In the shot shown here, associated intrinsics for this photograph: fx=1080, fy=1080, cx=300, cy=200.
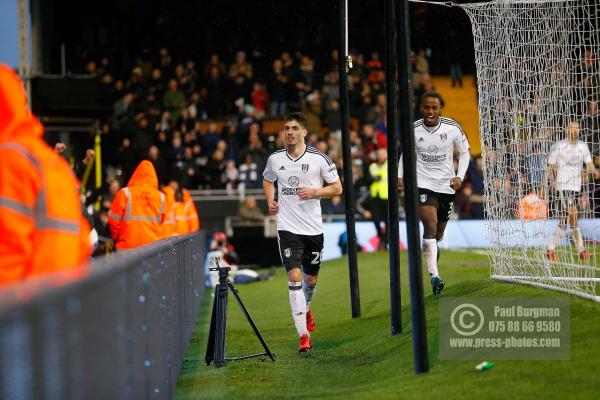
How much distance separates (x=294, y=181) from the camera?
11.0 m

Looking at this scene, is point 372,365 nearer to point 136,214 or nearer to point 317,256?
point 317,256

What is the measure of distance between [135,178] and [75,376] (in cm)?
935

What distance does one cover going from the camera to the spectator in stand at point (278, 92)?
100ft

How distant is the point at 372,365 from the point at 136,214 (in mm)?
4400

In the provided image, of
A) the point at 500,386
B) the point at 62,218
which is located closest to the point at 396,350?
the point at 500,386

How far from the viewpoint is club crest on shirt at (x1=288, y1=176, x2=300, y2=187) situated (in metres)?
11.0

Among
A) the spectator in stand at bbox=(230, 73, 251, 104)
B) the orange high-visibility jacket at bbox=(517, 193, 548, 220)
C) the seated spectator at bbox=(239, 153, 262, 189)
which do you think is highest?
→ the spectator in stand at bbox=(230, 73, 251, 104)

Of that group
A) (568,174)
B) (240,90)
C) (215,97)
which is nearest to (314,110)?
(240,90)

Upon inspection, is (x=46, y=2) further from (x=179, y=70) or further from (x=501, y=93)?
(x=501, y=93)

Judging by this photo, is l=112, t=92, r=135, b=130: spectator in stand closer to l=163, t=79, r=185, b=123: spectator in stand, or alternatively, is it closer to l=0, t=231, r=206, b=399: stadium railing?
l=163, t=79, r=185, b=123: spectator in stand

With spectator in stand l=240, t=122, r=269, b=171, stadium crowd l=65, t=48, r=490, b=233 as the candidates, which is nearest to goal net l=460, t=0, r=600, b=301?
stadium crowd l=65, t=48, r=490, b=233

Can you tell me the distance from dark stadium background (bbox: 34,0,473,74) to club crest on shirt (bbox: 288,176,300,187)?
21.8m

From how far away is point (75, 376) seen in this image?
12.1 feet

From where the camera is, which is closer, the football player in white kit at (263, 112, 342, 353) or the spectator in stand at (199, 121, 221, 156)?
the football player in white kit at (263, 112, 342, 353)
